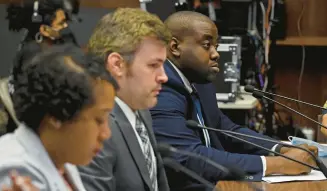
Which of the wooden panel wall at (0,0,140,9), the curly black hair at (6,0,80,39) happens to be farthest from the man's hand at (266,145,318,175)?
the wooden panel wall at (0,0,140,9)

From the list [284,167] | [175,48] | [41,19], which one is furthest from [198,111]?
[41,19]

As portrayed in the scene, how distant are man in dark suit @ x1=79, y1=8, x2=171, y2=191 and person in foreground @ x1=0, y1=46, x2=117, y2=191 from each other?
43 centimetres

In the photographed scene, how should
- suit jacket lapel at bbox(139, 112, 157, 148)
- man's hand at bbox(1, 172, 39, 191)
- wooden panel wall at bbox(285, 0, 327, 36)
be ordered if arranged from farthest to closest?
wooden panel wall at bbox(285, 0, 327, 36), suit jacket lapel at bbox(139, 112, 157, 148), man's hand at bbox(1, 172, 39, 191)

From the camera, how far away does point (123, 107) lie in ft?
5.10

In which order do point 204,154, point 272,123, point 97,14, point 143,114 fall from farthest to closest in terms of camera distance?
point 272,123
point 97,14
point 204,154
point 143,114

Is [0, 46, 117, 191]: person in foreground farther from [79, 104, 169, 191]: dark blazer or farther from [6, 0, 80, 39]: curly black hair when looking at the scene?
[6, 0, 80, 39]: curly black hair

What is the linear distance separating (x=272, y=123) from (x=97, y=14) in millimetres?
1725

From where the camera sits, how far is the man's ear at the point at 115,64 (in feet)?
4.97

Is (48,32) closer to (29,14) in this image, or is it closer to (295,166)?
(29,14)

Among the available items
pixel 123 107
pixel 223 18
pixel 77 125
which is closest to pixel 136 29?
pixel 123 107

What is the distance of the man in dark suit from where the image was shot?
1492 mm

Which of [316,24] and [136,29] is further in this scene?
[316,24]

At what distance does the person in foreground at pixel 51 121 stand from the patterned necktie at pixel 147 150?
567mm

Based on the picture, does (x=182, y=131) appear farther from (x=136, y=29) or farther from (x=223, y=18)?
(x=223, y=18)
